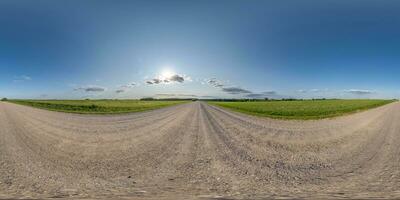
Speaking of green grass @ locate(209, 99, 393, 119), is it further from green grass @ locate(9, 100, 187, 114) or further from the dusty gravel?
the dusty gravel

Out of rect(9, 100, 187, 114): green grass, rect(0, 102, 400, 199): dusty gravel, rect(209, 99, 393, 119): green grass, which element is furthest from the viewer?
rect(9, 100, 187, 114): green grass

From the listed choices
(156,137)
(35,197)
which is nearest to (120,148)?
(156,137)

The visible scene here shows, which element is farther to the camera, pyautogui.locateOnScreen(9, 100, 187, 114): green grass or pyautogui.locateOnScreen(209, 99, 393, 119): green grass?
pyautogui.locateOnScreen(9, 100, 187, 114): green grass

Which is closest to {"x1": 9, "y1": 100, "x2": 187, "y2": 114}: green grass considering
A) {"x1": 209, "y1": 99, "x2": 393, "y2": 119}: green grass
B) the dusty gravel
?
{"x1": 209, "y1": 99, "x2": 393, "y2": 119}: green grass

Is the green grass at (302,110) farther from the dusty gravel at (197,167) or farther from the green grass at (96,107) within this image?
the dusty gravel at (197,167)

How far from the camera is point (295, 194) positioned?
7.35m

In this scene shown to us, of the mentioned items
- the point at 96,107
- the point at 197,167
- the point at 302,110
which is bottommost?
the point at 197,167

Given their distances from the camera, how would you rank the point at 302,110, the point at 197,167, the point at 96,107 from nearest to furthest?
the point at 197,167 < the point at 302,110 < the point at 96,107

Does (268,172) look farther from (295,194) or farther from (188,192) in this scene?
(188,192)

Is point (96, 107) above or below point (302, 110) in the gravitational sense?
above

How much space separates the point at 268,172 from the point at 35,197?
6522 millimetres

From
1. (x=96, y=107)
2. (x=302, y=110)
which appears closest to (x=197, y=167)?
(x=302, y=110)

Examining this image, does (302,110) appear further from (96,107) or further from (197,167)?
(197,167)

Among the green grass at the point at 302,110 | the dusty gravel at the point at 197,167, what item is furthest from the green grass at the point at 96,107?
the dusty gravel at the point at 197,167
